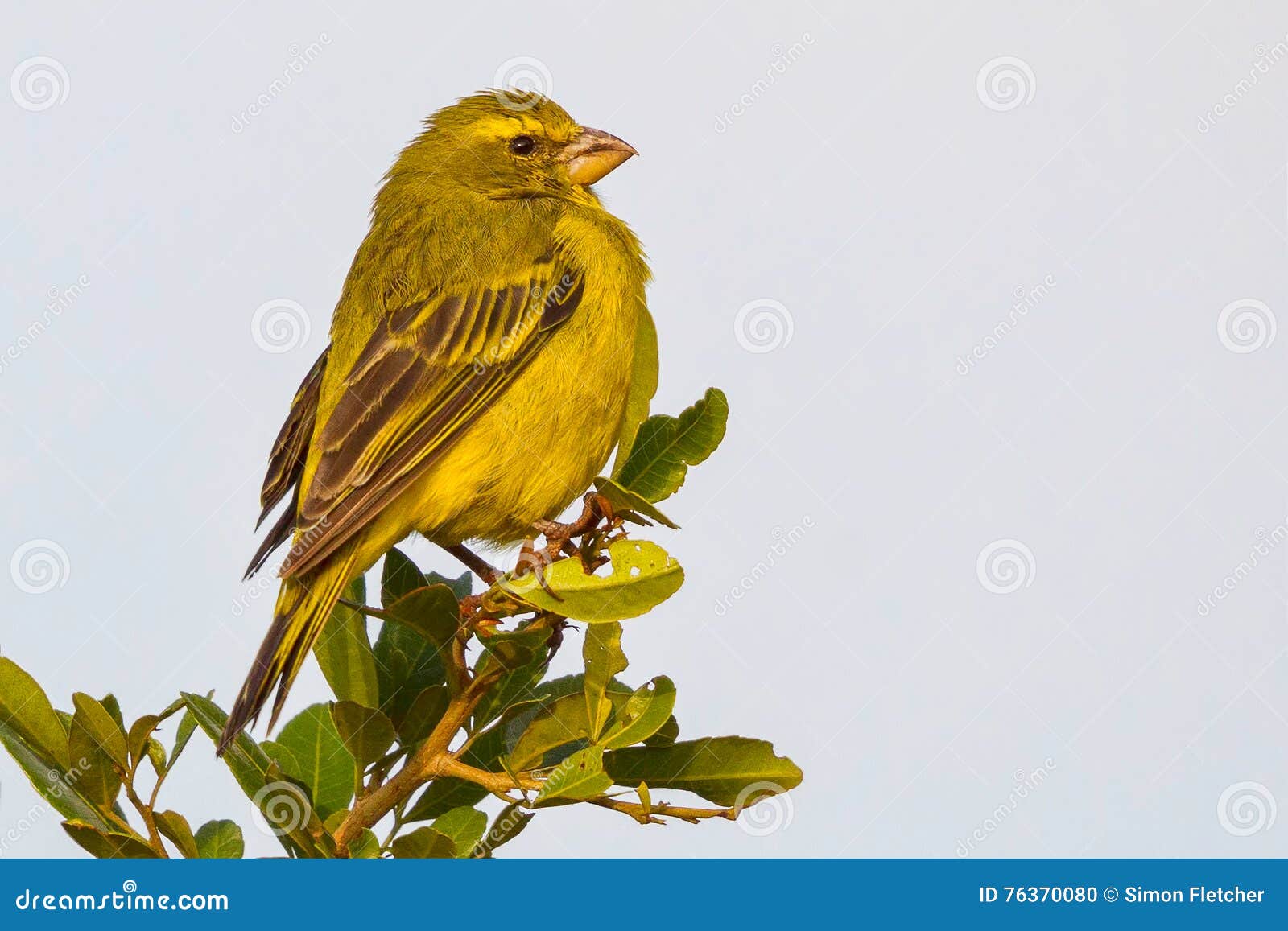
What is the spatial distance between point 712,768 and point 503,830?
0.49m

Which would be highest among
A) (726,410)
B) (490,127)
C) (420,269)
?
(490,127)

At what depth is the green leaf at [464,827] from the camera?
3.03m

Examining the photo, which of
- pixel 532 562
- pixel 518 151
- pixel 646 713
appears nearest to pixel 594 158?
pixel 518 151

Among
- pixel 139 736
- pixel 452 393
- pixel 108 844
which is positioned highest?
pixel 452 393

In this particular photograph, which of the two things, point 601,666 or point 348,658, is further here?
point 348,658

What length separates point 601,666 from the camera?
9.71 ft

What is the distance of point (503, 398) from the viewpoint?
14.2 feet

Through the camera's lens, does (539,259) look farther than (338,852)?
Yes

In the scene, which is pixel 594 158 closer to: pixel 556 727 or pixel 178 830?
pixel 556 727

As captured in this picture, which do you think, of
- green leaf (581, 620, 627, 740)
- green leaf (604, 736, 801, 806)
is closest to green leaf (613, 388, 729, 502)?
green leaf (581, 620, 627, 740)

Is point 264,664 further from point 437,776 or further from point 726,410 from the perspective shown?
point 726,410

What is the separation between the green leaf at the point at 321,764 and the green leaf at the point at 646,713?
29.7 inches

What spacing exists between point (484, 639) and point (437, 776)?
409mm

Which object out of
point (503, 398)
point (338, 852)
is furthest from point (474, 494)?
point (338, 852)
